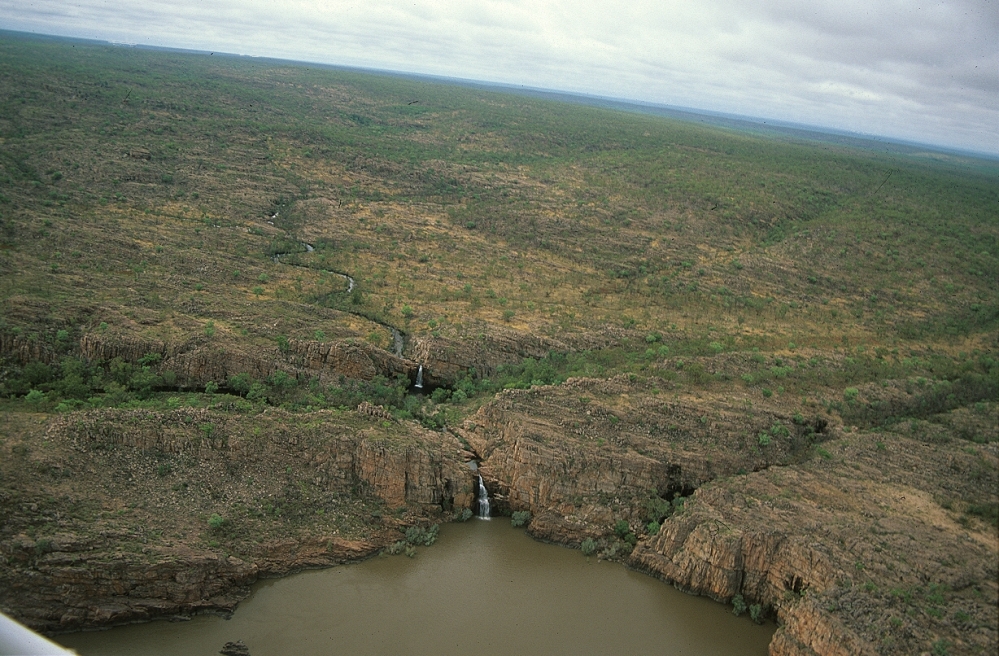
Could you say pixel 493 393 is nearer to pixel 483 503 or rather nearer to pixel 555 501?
pixel 483 503

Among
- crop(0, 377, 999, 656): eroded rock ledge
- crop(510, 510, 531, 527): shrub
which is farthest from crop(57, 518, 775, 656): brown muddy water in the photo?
Answer: crop(510, 510, 531, 527): shrub

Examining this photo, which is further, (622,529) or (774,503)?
(622,529)

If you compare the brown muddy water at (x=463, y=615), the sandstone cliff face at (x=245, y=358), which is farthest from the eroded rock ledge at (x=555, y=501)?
the sandstone cliff face at (x=245, y=358)

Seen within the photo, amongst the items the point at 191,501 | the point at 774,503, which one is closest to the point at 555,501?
the point at 774,503

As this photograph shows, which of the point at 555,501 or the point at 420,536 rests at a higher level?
the point at 555,501

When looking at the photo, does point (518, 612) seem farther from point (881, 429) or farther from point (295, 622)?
point (881, 429)
